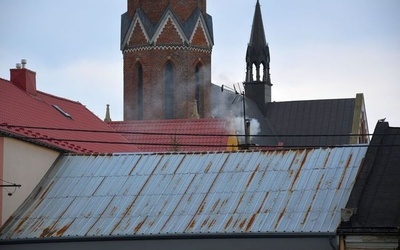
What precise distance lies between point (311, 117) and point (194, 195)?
194 ft

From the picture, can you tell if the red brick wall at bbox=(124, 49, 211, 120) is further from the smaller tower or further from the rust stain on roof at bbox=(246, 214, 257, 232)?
the rust stain on roof at bbox=(246, 214, 257, 232)

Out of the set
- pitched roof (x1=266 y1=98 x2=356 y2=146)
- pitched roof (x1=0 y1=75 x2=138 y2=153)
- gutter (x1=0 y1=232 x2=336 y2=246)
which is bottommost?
gutter (x1=0 y1=232 x2=336 y2=246)

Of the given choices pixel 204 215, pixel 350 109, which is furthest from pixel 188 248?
pixel 350 109

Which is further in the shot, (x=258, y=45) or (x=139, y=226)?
(x=258, y=45)

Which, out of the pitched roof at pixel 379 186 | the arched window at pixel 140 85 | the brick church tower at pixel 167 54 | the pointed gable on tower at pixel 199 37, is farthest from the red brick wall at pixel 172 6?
the pitched roof at pixel 379 186

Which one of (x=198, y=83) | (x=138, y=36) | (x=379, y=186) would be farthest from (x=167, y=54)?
(x=379, y=186)

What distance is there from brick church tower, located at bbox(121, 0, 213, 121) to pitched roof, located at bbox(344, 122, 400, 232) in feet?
168

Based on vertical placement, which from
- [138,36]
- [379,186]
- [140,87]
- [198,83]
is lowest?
[379,186]

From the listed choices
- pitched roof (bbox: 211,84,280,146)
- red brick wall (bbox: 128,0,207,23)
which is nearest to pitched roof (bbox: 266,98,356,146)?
pitched roof (bbox: 211,84,280,146)

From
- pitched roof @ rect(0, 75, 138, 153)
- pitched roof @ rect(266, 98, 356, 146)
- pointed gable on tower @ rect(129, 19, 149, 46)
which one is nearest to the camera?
pitched roof @ rect(0, 75, 138, 153)

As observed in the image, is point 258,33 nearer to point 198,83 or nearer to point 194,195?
point 198,83

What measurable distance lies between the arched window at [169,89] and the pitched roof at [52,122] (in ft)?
125

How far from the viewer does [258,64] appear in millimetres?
100812

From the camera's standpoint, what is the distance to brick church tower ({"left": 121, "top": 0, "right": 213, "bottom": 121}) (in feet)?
293
